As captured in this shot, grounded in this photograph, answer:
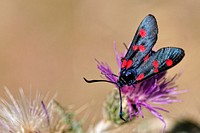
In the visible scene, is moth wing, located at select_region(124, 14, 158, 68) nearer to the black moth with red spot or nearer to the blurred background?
the black moth with red spot

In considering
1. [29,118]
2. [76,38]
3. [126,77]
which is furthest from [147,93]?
[76,38]

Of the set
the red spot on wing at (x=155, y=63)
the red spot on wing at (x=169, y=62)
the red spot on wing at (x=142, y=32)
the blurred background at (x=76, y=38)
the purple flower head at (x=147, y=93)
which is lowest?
the purple flower head at (x=147, y=93)

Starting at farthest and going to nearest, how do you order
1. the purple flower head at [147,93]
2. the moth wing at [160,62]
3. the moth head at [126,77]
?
the purple flower head at [147,93], the moth head at [126,77], the moth wing at [160,62]

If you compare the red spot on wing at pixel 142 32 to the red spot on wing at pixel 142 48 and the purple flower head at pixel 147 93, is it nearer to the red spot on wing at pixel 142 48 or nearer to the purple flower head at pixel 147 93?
the red spot on wing at pixel 142 48

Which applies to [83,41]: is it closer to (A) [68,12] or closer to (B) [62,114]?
(A) [68,12]

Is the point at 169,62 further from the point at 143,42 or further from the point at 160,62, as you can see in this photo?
the point at 143,42

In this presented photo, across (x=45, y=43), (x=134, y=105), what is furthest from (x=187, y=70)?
(x=134, y=105)

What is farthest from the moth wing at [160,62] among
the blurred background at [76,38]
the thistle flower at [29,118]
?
the blurred background at [76,38]
